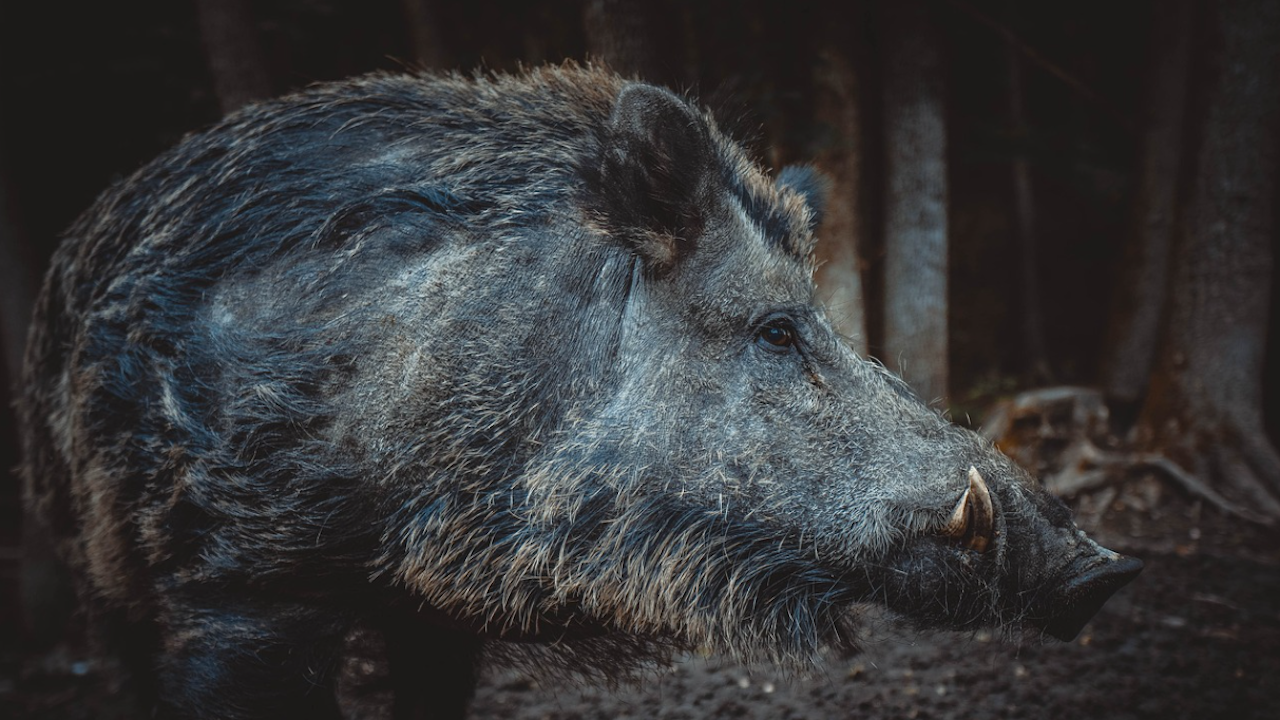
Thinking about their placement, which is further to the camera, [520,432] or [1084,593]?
[520,432]

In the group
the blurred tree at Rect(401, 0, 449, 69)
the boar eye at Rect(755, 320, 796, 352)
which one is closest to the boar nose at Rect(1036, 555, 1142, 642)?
the boar eye at Rect(755, 320, 796, 352)

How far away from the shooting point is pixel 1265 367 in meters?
7.61

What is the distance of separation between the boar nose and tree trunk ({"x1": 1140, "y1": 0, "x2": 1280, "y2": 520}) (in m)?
5.15

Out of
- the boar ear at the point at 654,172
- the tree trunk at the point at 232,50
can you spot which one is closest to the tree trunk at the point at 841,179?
the boar ear at the point at 654,172

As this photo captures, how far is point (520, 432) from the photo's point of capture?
2.39 metres

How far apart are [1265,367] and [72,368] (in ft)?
30.3

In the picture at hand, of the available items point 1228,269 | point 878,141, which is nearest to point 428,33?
point 878,141

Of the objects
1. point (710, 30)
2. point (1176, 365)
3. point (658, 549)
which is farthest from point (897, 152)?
point (658, 549)

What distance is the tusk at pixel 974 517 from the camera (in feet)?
7.07

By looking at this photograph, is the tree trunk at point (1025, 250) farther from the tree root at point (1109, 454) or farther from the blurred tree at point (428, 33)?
the blurred tree at point (428, 33)

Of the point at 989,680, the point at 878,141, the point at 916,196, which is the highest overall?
the point at 878,141

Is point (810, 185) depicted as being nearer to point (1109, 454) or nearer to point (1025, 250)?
point (1109, 454)

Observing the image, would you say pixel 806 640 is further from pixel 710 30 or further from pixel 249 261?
pixel 710 30

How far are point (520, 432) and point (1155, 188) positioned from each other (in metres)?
7.97
